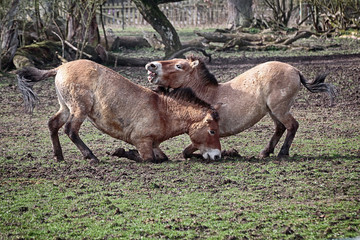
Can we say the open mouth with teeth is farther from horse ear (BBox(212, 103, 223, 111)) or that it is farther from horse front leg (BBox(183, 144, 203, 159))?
horse front leg (BBox(183, 144, 203, 159))

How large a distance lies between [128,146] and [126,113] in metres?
1.73

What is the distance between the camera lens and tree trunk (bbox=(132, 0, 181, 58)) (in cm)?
1852

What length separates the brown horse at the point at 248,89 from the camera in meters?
8.13

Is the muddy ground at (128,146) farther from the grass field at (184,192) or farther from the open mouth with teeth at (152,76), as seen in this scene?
the open mouth with teeth at (152,76)

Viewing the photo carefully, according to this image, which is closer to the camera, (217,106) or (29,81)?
(217,106)

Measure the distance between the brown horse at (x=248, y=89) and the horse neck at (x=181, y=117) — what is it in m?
0.44

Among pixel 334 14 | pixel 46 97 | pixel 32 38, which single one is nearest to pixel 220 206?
pixel 46 97

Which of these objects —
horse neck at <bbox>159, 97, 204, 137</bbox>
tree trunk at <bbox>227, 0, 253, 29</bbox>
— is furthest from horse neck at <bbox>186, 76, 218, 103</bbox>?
tree trunk at <bbox>227, 0, 253, 29</bbox>

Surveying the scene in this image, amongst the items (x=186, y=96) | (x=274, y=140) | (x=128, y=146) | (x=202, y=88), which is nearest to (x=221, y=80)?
(x=128, y=146)

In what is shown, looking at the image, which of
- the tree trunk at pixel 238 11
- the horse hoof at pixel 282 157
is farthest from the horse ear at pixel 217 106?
the tree trunk at pixel 238 11

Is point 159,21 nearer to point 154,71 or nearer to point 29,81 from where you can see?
point 29,81

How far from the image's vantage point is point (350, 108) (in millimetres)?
12586

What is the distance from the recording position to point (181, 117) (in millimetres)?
8078

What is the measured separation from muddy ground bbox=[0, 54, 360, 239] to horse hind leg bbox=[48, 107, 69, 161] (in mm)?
181
